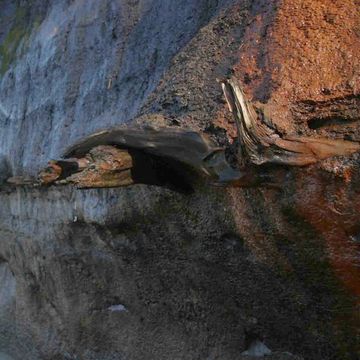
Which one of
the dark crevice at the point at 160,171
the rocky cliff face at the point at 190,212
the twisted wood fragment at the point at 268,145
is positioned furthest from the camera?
→ the dark crevice at the point at 160,171

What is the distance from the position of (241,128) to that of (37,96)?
506cm

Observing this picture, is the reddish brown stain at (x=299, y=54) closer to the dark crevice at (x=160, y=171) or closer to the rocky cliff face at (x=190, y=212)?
the rocky cliff face at (x=190, y=212)

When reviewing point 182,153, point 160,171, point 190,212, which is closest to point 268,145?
point 182,153

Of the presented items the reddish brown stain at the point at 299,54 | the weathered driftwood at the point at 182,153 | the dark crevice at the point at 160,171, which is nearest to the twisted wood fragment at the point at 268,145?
the weathered driftwood at the point at 182,153

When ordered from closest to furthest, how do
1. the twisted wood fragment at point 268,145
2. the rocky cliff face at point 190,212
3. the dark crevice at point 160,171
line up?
1. the twisted wood fragment at point 268,145
2. the rocky cliff face at point 190,212
3. the dark crevice at point 160,171

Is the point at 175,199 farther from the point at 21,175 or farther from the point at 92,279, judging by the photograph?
the point at 21,175

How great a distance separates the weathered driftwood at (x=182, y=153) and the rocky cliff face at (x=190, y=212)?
87 mm

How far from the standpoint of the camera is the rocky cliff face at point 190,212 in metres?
3.23

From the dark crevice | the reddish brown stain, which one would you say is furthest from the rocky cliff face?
the dark crevice

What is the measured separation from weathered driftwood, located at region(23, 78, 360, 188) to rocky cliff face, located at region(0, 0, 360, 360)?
0.09m

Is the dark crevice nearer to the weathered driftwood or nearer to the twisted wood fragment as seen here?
the weathered driftwood

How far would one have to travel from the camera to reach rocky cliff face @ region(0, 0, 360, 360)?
127 inches

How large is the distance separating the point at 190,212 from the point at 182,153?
1.99ft

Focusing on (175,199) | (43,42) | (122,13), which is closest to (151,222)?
(175,199)
